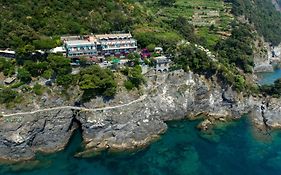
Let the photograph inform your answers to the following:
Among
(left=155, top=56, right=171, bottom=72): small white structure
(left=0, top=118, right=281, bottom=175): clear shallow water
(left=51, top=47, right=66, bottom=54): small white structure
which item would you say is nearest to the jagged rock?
(left=0, top=118, right=281, bottom=175): clear shallow water

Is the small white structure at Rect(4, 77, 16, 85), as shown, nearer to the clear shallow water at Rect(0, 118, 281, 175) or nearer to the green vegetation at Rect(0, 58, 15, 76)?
the green vegetation at Rect(0, 58, 15, 76)

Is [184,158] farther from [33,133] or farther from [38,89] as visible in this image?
[38,89]

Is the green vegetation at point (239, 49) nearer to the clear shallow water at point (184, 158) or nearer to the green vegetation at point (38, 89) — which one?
the clear shallow water at point (184, 158)

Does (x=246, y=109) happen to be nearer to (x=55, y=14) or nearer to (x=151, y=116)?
(x=151, y=116)

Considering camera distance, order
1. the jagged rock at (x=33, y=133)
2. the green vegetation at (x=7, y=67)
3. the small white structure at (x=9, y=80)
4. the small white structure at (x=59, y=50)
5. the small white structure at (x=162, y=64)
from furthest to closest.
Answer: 1. the small white structure at (x=162, y=64)
2. the small white structure at (x=59, y=50)
3. the green vegetation at (x=7, y=67)
4. the small white structure at (x=9, y=80)
5. the jagged rock at (x=33, y=133)

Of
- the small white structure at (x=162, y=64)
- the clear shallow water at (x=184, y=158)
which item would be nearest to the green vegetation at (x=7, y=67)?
the clear shallow water at (x=184, y=158)

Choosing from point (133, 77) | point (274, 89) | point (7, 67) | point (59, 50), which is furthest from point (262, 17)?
point (7, 67)
